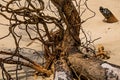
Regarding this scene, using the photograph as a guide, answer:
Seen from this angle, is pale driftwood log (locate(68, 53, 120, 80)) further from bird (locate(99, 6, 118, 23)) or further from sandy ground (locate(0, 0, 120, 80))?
bird (locate(99, 6, 118, 23))

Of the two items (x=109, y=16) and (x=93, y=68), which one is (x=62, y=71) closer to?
(x=93, y=68)

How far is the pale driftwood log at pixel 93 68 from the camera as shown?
2262 mm

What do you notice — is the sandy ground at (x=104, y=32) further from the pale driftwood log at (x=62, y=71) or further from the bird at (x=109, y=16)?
the pale driftwood log at (x=62, y=71)

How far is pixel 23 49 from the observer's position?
A: 124 inches

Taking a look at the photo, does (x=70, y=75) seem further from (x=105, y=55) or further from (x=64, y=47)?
(x=105, y=55)

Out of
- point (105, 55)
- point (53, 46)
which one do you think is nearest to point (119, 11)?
point (105, 55)

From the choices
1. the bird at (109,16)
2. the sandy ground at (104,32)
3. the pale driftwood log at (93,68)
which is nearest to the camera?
the pale driftwood log at (93,68)

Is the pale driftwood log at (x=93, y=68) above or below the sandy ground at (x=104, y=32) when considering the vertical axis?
below

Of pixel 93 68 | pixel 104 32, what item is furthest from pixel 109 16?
pixel 93 68

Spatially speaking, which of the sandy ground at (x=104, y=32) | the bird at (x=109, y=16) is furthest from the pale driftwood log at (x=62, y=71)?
the bird at (x=109, y=16)

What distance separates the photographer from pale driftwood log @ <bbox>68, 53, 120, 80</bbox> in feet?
7.42

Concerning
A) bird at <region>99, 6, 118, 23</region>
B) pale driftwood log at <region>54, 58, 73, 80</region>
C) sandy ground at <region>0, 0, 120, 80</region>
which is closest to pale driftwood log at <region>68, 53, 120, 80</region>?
pale driftwood log at <region>54, 58, 73, 80</region>

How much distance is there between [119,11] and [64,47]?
5.69 feet

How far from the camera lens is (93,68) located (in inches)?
92.1
